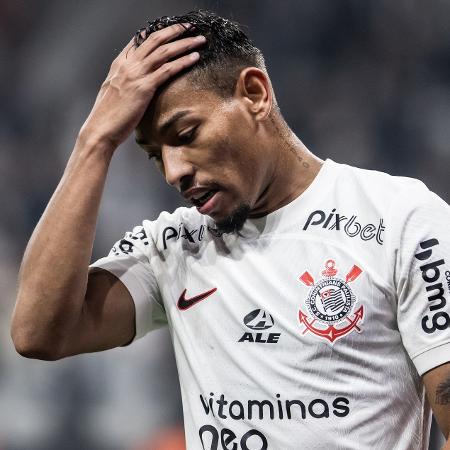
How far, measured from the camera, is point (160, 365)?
339 cm

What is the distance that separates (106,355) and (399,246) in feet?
7.11

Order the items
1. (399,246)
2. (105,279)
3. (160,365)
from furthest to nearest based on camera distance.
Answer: (160,365) < (105,279) < (399,246)

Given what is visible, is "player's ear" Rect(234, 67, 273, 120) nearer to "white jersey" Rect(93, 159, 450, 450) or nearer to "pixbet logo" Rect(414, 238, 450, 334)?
"white jersey" Rect(93, 159, 450, 450)

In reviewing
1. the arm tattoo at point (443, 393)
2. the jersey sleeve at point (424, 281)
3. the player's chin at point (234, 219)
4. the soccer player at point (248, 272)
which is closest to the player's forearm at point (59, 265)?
the soccer player at point (248, 272)

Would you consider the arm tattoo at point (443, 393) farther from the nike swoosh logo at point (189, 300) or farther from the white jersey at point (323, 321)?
the nike swoosh logo at point (189, 300)

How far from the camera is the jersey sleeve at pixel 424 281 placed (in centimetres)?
143

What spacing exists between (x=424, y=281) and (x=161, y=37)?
0.71 meters

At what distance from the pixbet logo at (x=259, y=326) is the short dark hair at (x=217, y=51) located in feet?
1.47

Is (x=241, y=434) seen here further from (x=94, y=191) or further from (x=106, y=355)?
(x=106, y=355)

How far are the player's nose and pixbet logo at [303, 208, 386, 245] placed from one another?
0.87 feet

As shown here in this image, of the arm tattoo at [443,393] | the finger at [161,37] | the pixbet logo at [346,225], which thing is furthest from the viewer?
the finger at [161,37]

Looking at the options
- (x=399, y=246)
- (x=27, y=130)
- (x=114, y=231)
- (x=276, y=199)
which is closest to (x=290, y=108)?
(x=114, y=231)

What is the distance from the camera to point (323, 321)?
Answer: 1.53 meters

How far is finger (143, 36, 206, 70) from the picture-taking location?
1.62 metres
